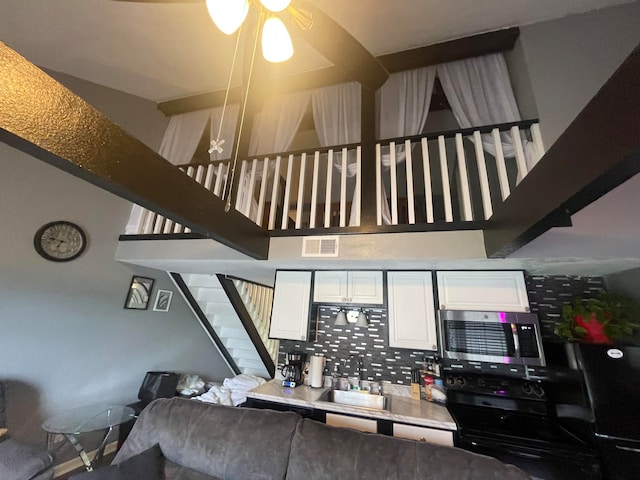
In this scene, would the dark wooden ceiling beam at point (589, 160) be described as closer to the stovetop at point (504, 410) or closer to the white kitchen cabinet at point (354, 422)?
the stovetop at point (504, 410)

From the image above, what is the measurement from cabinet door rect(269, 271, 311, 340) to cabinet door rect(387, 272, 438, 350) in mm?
883

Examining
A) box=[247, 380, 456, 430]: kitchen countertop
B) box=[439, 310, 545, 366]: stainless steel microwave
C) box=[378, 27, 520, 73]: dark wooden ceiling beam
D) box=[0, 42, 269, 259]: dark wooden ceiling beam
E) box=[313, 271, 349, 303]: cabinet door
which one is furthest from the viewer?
box=[313, 271, 349, 303]: cabinet door

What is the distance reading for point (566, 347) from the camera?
6.59 feet

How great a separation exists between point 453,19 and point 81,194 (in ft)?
13.6

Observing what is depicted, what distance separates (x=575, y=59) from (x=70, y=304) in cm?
522

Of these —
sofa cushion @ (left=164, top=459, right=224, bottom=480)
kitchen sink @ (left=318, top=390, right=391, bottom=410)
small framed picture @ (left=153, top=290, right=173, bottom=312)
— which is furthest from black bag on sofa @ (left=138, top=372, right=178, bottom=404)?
kitchen sink @ (left=318, top=390, right=391, bottom=410)

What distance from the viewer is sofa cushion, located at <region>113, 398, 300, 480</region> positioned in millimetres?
1451

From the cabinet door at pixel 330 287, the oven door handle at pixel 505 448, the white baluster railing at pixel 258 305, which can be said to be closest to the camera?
the oven door handle at pixel 505 448

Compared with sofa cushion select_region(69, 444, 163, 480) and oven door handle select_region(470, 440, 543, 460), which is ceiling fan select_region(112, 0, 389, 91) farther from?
oven door handle select_region(470, 440, 543, 460)

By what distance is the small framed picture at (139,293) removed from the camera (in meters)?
3.15

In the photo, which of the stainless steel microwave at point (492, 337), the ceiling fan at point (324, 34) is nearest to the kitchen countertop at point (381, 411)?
the stainless steel microwave at point (492, 337)

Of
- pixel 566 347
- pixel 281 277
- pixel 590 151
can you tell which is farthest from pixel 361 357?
pixel 590 151

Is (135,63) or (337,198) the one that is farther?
(337,198)

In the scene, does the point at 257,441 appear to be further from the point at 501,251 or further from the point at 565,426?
the point at 565,426
